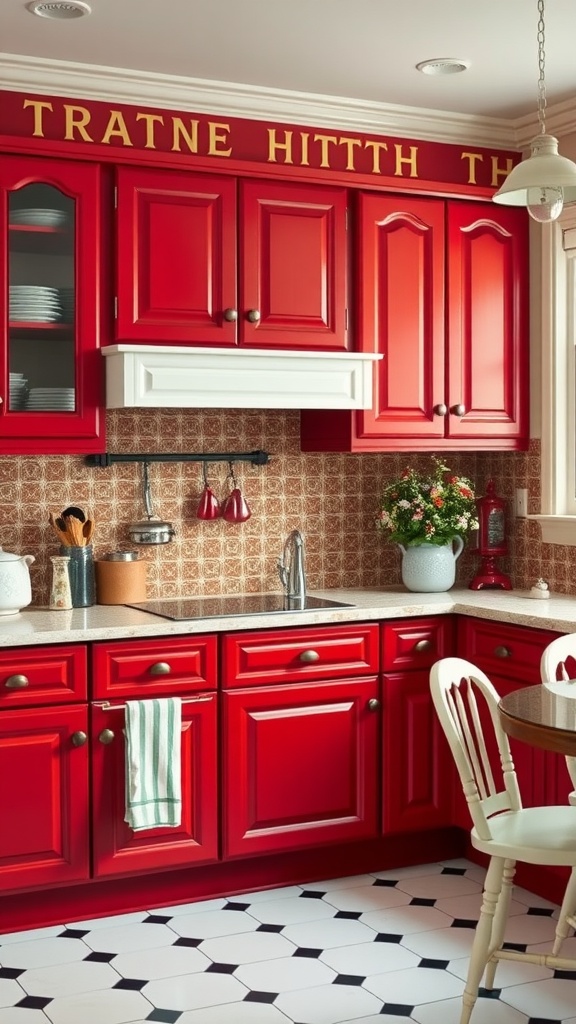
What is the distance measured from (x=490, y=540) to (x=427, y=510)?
0.37m

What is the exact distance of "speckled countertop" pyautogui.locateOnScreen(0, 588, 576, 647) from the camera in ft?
11.9

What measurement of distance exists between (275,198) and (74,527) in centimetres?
129

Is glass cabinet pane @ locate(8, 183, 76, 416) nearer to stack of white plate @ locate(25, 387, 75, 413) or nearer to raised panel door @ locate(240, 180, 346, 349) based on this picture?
stack of white plate @ locate(25, 387, 75, 413)

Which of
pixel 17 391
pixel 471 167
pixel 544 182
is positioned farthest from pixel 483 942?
pixel 471 167

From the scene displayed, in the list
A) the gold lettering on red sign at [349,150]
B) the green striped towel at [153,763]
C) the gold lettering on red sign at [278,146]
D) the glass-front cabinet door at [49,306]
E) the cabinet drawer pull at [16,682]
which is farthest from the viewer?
the gold lettering on red sign at [349,150]

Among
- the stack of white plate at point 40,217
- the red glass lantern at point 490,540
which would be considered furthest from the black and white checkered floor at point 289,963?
the stack of white plate at point 40,217

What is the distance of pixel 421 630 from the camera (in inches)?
165

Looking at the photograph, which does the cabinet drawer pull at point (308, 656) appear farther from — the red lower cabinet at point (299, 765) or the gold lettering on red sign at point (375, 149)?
the gold lettering on red sign at point (375, 149)

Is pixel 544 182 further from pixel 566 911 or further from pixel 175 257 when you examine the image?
pixel 566 911

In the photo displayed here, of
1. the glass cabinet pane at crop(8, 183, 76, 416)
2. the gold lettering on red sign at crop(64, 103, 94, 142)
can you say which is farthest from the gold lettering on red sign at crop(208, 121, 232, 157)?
the glass cabinet pane at crop(8, 183, 76, 416)

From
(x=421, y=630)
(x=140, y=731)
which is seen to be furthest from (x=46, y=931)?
(x=421, y=630)

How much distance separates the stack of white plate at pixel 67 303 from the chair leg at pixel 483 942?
6.79ft

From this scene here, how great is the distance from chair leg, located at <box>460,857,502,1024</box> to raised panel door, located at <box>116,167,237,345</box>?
1914 millimetres

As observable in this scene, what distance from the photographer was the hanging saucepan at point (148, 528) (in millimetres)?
A: 4203
